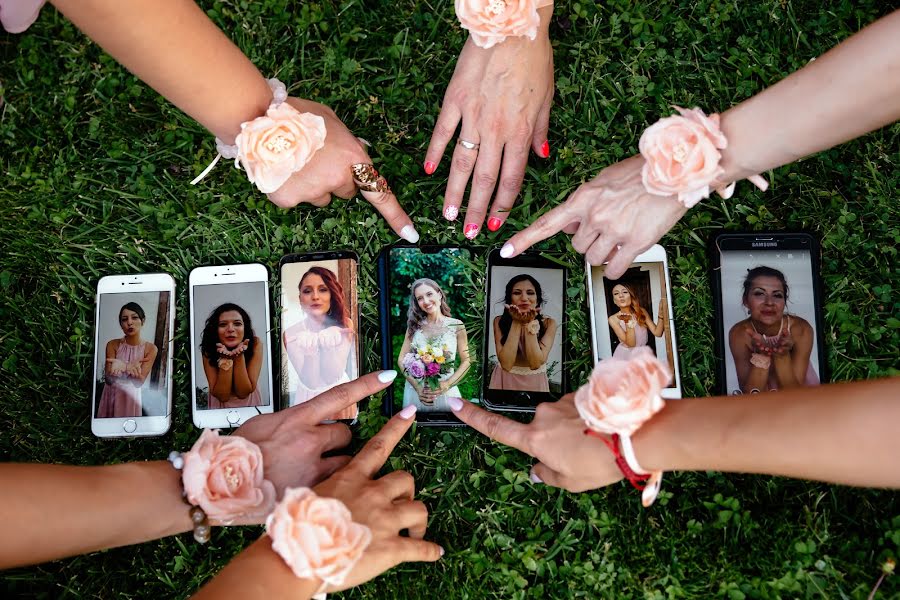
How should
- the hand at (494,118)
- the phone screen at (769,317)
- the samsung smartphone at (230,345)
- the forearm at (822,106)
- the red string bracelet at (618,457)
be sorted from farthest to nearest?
1. the samsung smartphone at (230,345)
2. the phone screen at (769,317)
3. the hand at (494,118)
4. the red string bracelet at (618,457)
5. the forearm at (822,106)

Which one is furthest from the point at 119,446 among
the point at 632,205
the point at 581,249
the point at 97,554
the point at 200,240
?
the point at 632,205

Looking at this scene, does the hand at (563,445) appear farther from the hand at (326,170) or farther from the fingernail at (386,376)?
the hand at (326,170)

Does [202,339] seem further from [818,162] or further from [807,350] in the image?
[818,162]

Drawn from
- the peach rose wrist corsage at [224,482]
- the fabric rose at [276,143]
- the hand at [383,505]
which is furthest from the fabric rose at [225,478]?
the fabric rose at [276,143]

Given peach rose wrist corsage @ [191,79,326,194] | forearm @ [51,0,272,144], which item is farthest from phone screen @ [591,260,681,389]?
forearm @ [51,0,272,144]

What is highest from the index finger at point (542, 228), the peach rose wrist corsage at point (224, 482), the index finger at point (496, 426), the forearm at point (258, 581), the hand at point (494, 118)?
the hand at point (494, 118)

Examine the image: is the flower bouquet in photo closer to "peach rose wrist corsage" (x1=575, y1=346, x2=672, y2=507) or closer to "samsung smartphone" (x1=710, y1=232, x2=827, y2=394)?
"peach rose wrist corsage" (x1=575, y1=346, x2=672, y2=507)
